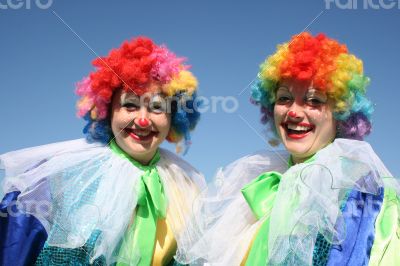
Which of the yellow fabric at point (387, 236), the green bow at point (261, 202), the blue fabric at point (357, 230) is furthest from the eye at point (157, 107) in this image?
the yellow fabric at point (387, 236)

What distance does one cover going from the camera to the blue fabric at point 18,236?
3178 millimetres

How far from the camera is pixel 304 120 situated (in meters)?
3.31

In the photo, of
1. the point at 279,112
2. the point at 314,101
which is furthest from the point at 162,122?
the point at 314,101

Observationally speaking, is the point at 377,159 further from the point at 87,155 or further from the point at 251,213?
the point at 87,155

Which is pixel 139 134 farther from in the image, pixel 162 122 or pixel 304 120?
pixel 304 120

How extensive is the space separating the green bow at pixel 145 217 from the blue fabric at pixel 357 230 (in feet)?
3.81

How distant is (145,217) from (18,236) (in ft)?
2.59

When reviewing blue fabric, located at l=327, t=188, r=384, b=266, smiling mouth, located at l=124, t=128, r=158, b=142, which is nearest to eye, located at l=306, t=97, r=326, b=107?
blue fabric, located at l=327, t=188, r=384, b=266

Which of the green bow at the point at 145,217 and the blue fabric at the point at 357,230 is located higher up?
the blue fabric at the point at 357,230

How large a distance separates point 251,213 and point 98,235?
95 centimetres

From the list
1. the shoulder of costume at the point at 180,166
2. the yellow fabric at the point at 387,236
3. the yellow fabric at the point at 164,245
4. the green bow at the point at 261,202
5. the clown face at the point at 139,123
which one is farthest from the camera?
the shoulder of costume at the point at 180,166

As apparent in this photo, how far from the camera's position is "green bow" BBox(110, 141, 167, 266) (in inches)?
128

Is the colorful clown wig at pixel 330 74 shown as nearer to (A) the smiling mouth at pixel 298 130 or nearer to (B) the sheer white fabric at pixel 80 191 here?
(A) the smiling mouth at pixel 298 130

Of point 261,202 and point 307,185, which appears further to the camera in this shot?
Answer: point 261,202
